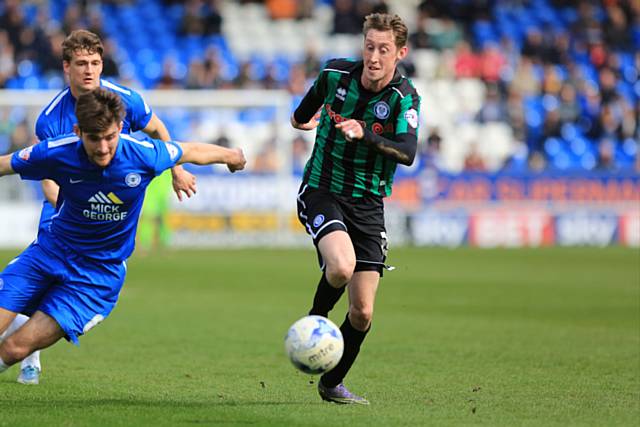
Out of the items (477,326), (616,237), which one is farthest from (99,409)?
(616,237)

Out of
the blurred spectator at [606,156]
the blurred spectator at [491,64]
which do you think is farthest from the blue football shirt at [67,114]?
the blurred spectator at [491,64]

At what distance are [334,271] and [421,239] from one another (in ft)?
58.0

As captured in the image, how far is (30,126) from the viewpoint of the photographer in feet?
73.5

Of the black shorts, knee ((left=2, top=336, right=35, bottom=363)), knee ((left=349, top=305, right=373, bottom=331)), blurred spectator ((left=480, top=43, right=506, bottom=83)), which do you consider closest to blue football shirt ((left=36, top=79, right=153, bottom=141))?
the black shorts

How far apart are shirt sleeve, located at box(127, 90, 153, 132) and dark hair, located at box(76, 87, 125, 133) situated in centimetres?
134

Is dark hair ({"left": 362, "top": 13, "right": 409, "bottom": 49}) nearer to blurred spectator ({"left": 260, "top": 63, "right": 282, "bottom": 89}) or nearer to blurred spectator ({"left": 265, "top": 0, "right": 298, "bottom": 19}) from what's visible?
blurred spectator ({"left": 260, "top": 63, "right": 282, "bottom": 89})

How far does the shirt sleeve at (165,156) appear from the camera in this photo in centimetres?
665

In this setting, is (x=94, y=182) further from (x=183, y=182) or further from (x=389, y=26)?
(x=389, y=26)

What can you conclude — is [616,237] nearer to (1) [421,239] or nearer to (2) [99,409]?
(1) [421,239]

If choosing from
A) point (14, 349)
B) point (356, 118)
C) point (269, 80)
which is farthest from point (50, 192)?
point (269, 80)

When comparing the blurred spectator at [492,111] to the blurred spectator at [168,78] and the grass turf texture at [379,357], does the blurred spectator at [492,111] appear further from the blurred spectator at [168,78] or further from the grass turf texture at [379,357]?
the grass turf texture at [379,357]

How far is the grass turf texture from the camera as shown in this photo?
6.85 meters

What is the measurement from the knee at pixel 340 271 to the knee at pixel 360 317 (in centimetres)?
29

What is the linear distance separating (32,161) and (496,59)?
22.7 metres
